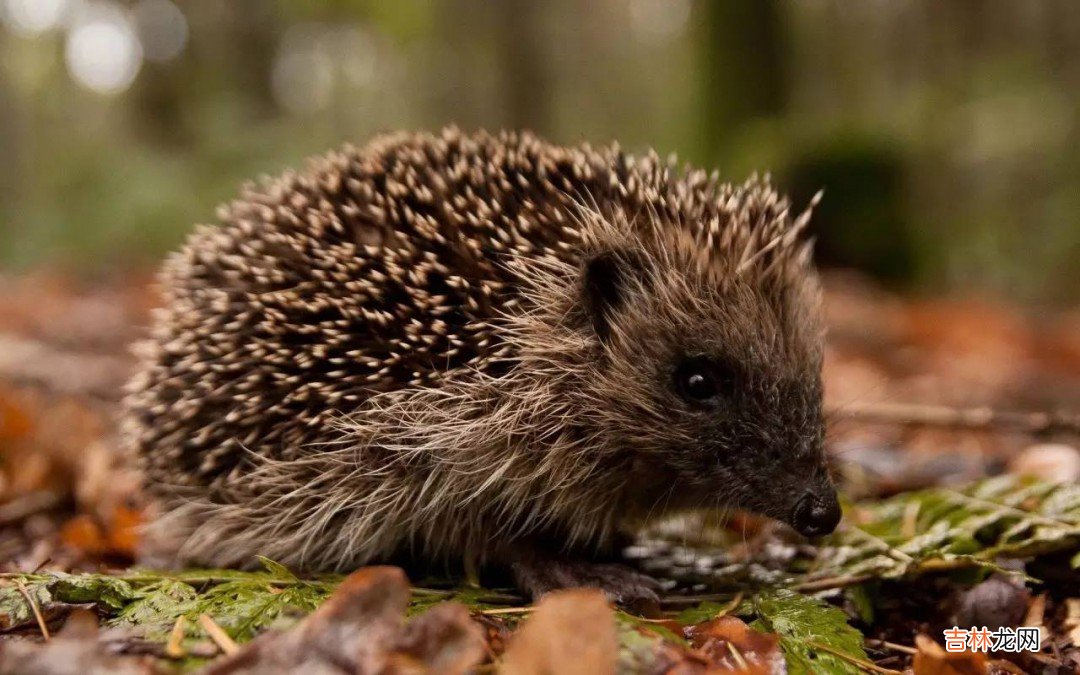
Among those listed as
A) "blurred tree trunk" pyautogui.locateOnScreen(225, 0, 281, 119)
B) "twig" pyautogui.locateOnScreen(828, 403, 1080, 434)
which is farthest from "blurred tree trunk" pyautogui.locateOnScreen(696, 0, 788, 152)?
"blurred tree trunk" pyautogui.locateOnScreen(225, 0, 281, 119)

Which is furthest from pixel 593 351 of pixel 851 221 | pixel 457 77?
pixel 457 77

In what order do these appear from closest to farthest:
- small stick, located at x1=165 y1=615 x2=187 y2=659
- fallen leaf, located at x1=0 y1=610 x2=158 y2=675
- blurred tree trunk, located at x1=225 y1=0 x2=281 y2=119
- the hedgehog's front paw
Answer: fallen leaf, located at x1=0 y1=610 x2=158 y2=675 < small stick, located at x1=165 y1=615 x2=187 y2=659 < the hedgehog's front paw < blurred tree trunk, located at x1=225 y1=0 x2=281 y2=119

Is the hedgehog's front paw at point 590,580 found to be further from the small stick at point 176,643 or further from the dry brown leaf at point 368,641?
the small stick at point 176,643

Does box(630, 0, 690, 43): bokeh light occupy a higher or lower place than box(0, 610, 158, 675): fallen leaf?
higher

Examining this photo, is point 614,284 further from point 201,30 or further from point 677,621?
point 201,30

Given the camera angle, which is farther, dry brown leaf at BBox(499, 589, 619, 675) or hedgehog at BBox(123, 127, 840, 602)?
hedgehog at BBox(123, 127, 840, 602)

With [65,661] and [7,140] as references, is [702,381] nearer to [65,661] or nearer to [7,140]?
[65,661]

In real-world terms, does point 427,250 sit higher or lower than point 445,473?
higher

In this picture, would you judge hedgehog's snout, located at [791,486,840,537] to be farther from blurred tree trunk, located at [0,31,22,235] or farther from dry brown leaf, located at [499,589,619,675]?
blurred tree trunk, located at [0,31,22,235]
